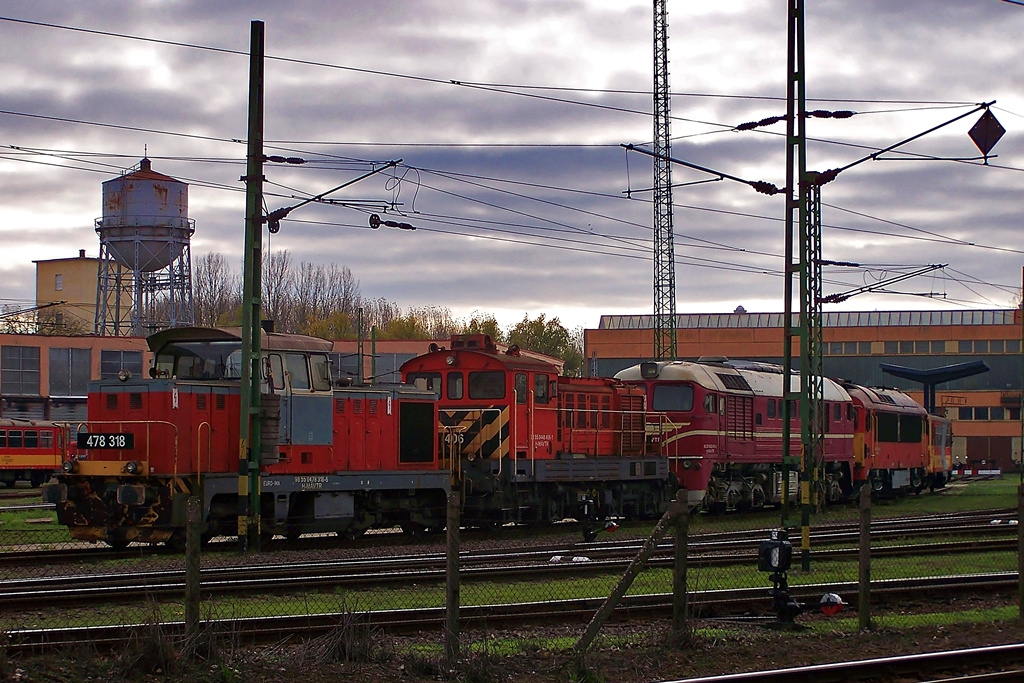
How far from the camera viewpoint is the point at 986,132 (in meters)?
22.3

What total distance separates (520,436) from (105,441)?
31.1 ft

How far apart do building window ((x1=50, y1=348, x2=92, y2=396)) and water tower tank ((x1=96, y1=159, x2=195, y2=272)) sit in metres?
8.39

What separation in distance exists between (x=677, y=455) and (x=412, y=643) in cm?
2054

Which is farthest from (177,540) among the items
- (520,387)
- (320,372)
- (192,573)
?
(192,573)

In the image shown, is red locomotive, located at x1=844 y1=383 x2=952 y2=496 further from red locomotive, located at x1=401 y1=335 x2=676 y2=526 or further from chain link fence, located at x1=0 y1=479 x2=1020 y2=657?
chain link fence, located at x1=0 y1=479 x2=1020 y2=657

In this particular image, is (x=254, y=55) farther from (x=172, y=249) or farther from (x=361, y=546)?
(x=172, y=249)

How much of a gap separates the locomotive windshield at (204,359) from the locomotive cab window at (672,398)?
13.7 meters

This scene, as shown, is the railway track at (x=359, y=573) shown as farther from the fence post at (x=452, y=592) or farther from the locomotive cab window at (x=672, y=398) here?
the locomotive cab window at (x=672, y=398)

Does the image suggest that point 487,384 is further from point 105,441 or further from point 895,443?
point 895,443

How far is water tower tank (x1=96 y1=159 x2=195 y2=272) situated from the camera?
6562 cm

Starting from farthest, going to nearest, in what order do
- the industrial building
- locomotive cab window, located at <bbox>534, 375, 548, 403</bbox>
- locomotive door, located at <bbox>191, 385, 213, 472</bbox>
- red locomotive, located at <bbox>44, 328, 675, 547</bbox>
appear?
the industrial building
locomotive cab window, located at <bbox>534, 375, 548, 403</bbox>
locomotive door, located at <bbox>191, 385, 213, 472</bbox>
red locomotive, located at <bbox>44, 328, 675, 547</bbox>

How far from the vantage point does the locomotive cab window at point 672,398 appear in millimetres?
31688

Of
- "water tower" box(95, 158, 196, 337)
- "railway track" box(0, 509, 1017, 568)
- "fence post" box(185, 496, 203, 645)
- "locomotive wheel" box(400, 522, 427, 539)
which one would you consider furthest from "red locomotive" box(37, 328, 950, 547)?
"water tower" box(95, 158, 196, 337)

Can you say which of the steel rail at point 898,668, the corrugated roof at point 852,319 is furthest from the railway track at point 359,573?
the corrugated roof at point 852,319
